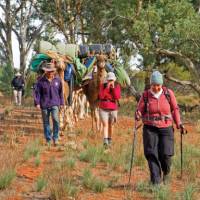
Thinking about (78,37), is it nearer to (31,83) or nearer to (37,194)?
(31,83)

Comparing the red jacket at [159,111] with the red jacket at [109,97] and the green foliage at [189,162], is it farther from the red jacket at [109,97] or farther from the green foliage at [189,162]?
the red jacket at [109,97]

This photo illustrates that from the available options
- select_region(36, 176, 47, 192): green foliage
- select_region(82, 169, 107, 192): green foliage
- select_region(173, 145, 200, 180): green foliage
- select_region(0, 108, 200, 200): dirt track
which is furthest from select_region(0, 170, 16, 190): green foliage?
select_region(173, 145, 200, 180): green foliage

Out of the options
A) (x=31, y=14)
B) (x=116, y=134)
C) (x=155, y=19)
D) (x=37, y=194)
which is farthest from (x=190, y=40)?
(x=31, y=14)

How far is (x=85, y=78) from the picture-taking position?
14.1m

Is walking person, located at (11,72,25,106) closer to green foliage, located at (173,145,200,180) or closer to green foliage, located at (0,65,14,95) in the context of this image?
green foliage, located at (0,65,14,95)

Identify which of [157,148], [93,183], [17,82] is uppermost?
[17,82]

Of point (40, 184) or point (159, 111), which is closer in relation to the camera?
point (40, 184)

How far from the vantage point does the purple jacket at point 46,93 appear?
38.6 ft

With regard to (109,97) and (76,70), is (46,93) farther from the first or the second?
(76,70)

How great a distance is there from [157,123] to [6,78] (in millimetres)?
27681

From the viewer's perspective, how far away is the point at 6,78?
34.9 m

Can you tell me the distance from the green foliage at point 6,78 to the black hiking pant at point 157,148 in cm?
2704

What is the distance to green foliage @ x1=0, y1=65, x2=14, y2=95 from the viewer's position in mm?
34812

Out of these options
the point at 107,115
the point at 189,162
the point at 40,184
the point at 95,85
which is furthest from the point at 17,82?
the point at 40,184
